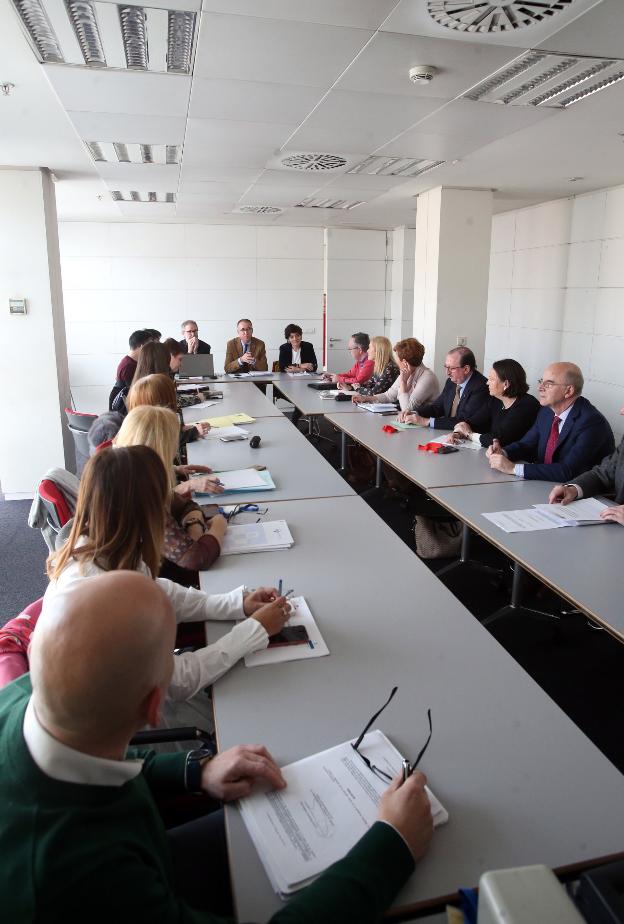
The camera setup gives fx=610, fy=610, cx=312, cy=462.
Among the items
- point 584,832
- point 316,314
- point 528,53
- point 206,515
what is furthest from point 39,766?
point 316,314

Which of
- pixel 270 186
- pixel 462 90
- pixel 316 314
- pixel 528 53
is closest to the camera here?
pixel 528 53

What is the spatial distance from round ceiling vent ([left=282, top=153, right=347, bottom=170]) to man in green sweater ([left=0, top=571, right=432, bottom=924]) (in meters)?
4.83

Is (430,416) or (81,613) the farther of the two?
(430,416)

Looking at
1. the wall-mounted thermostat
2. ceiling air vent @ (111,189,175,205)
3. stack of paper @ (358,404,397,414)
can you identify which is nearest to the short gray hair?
stack of paper @ (358,404,397,414)

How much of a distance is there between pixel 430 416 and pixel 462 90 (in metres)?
2.40

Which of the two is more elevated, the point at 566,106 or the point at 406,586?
the point at 566,106

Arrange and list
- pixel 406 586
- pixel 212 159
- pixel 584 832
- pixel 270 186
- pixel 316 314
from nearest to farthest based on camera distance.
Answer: pixel 584 832
pixel 406 586
pixel 212 159
pixel 270 186
pixel 316 314

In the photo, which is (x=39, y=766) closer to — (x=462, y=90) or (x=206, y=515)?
(x=206, y=515)

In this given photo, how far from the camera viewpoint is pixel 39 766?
2.61 ft

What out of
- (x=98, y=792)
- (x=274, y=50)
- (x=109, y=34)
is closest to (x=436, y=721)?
(x=98, y=792)

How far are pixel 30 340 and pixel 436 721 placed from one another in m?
5.27

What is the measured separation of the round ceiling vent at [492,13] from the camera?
2.36m

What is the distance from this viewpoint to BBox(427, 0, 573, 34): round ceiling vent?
2.36m

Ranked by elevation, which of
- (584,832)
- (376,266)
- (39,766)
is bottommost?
(584,832)
